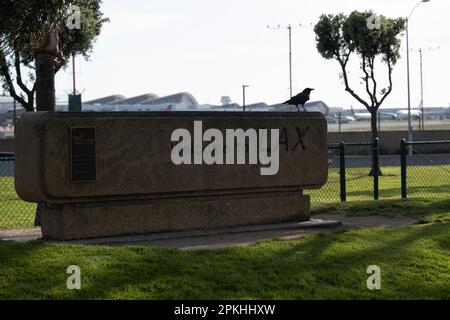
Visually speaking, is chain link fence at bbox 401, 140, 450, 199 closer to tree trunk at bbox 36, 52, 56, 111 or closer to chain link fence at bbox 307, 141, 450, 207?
chain link fence at bbox 307, 141, 450, 207

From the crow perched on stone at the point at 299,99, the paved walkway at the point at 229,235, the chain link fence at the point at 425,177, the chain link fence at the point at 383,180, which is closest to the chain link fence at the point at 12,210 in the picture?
the paved walkway at the point at 229,235

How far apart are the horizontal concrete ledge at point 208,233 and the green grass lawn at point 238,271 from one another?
96cm

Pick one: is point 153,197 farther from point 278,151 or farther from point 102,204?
point 278,151

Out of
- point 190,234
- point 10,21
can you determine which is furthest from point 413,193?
point 10,21

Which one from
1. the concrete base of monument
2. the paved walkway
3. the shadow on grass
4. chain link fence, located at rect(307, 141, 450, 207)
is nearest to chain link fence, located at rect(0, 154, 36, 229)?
the paved walkway

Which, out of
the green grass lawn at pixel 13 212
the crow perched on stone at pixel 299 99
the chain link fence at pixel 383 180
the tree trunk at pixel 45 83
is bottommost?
the green grass lawn at pixel 13 212

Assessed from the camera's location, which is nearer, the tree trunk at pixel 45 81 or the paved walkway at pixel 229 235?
the paved walkway at pixel 229 235

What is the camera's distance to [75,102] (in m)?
17.2

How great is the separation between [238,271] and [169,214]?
2539 mm

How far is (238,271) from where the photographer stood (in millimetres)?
7453

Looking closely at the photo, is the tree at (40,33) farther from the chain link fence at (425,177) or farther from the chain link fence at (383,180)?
the chain link fence at (425,177)

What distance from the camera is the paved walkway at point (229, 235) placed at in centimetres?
905

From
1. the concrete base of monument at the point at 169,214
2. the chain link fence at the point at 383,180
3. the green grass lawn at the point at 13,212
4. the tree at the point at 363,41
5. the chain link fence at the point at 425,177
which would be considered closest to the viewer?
the concrete base of monument at the point at 169,214

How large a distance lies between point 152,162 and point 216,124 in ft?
3.19
